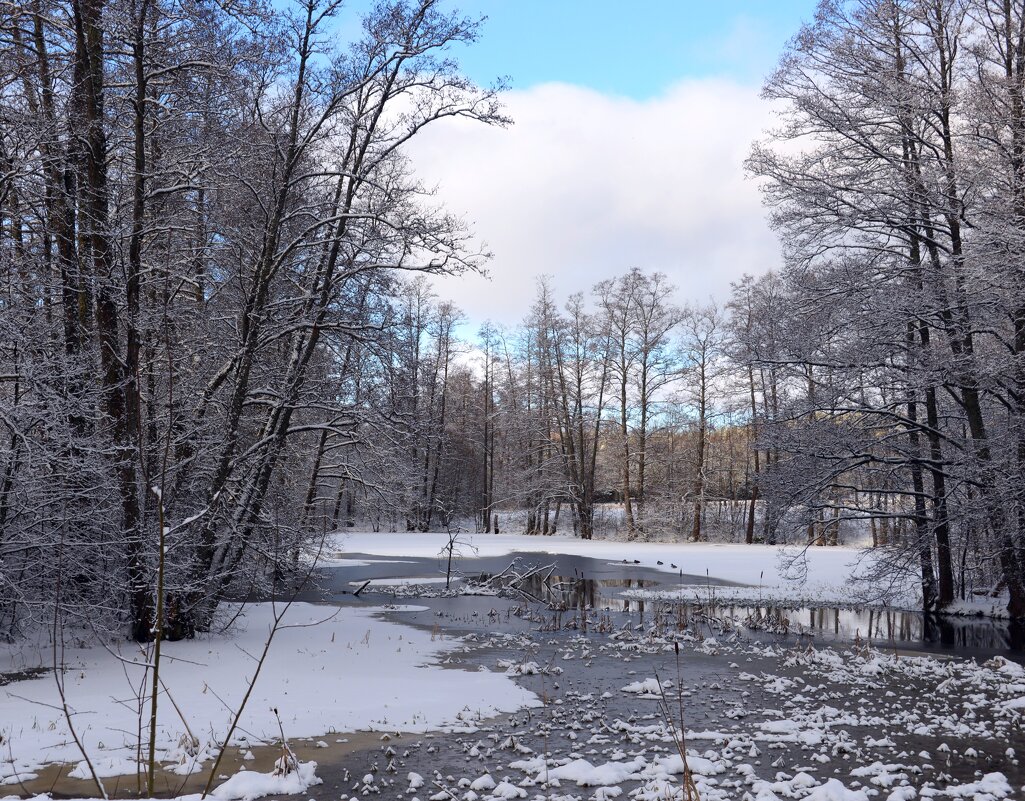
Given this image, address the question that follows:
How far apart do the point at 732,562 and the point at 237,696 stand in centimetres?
2153

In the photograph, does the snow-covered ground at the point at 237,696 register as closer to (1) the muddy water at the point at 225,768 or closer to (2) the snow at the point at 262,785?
(1) the muddy water at the point at 225,768

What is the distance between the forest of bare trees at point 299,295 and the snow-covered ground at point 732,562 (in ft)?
5.89

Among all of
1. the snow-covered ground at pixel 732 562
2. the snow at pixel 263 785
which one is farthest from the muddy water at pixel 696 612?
the snow at pixel 263 785

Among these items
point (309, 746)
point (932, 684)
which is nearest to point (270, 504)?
point (309, 746)

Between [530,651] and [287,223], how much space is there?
28.7 feet

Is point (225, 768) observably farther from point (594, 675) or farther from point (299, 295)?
point (299, 295)

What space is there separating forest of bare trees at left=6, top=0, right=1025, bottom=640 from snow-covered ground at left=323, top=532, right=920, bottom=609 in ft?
5.89

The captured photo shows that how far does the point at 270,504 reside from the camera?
14625mm

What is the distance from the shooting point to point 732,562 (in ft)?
88.8

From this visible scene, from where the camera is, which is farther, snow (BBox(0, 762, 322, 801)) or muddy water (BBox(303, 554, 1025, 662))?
muddy water (BBox(303, 554, 1025, 662))

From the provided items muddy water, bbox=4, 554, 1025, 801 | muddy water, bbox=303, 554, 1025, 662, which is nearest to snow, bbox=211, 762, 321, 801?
muddy water, bbox=4, 554, 1025, 801

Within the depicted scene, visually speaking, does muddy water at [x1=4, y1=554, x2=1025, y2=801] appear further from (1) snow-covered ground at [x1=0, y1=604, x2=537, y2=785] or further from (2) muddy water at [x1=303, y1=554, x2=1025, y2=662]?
(1) snow-covered ground at [x1=0, y1=604, x2=537, y2=785]

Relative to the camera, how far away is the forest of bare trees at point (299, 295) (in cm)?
986

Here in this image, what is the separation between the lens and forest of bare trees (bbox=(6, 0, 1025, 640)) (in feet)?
32.3
